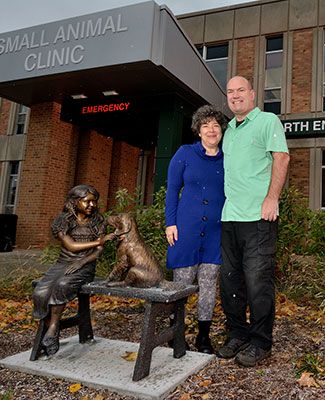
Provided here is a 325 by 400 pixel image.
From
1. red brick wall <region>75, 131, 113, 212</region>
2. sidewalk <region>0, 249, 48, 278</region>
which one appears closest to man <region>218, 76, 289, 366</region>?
sidewalk <region>0, 249, 48, 278</region>

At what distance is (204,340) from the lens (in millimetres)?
3217

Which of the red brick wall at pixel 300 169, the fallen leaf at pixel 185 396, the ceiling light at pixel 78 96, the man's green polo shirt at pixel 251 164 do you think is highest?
the ceiling light at pixel 78 96

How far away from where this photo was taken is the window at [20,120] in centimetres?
1511

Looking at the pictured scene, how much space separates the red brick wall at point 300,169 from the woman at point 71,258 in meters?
11.2

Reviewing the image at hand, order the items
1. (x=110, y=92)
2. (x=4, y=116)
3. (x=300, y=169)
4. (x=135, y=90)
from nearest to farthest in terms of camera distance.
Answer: (x=135, y=90)
(x=110, y=92)
(x=300, y=169)
(x=4, y=116)

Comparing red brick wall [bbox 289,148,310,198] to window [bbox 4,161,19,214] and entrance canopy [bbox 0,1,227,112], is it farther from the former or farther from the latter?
window [bbox 4,161,19,214]

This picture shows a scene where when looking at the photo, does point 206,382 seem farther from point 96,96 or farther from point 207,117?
point 96,96

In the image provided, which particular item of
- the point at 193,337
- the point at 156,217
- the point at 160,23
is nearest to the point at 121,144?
the point at 160,23

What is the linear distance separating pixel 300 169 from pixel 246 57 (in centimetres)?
460

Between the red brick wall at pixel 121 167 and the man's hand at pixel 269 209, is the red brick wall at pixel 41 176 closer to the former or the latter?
the red brick wall at pixel 121 167

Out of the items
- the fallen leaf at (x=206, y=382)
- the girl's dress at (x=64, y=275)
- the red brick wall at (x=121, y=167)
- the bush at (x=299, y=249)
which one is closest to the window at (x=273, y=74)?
the red brick wall at (x=121, y=167)

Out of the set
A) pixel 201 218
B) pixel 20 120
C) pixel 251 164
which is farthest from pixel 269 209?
pixel 20 120

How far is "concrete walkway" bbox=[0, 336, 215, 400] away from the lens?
246 cm

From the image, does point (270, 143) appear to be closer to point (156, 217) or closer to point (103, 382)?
point (103, 382)
